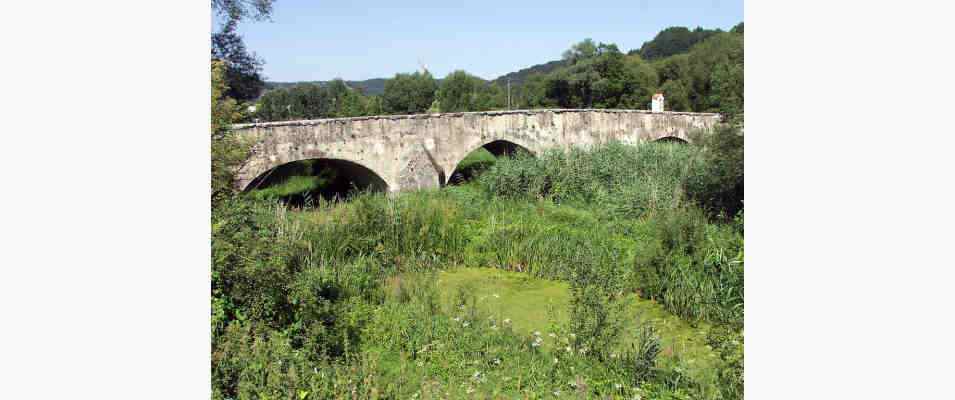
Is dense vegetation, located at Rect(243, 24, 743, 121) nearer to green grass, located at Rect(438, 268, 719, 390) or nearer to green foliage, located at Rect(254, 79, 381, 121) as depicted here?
green foliage, located at Rect(254, 79, 381, 121)

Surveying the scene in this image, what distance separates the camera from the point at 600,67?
30.5m

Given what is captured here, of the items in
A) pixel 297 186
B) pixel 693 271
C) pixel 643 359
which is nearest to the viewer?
pixel 643 359

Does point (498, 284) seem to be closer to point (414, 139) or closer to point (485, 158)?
point (414, 139)

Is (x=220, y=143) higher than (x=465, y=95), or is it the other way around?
(x=465, y=95)

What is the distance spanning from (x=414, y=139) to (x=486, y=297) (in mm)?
7614

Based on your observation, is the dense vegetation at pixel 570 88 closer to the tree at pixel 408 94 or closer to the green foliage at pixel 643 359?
the tree at pixel 408 94

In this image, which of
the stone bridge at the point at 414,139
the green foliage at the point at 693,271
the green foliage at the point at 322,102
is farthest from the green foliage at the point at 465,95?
the green foliage at the point at 693,271

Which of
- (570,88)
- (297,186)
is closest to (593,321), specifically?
(297,186)

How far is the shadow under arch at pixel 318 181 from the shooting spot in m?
14.2

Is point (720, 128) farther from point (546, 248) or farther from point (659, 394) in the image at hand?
point (659, 394)

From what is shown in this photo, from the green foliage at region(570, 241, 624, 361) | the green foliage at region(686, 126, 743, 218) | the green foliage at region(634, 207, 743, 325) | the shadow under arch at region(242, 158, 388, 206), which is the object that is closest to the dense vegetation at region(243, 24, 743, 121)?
the shadow under arch at region(242, 158, 388, 206)

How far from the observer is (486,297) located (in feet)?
24.0

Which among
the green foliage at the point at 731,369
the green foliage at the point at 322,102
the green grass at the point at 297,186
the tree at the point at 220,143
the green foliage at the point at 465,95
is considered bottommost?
the green foliage at the point at 731,369

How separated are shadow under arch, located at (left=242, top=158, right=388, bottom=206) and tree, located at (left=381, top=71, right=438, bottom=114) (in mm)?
13467
